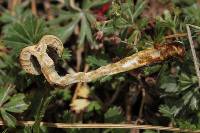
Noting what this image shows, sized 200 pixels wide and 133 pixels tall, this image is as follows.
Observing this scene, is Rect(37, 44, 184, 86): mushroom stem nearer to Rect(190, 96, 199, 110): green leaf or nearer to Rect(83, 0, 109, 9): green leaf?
Rect(190, 96, 199, 110): green leaf

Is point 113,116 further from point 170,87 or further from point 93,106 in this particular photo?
point 170,87

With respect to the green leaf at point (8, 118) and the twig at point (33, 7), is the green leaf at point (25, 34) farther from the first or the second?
the twig at point (33, 7)

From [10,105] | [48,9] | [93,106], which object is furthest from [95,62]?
[48,9]

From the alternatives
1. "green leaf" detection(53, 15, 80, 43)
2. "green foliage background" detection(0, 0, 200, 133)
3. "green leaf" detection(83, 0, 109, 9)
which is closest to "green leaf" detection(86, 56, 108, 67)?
"green foliage background" detection(0, 0, 200, 133)

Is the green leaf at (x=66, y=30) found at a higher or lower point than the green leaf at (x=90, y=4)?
lower

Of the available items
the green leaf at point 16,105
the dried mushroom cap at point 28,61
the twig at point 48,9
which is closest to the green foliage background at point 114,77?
the green leaf at point 16,105

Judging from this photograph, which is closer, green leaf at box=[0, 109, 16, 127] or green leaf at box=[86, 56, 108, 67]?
green leaf at box=[0, 109, 16, 127]
